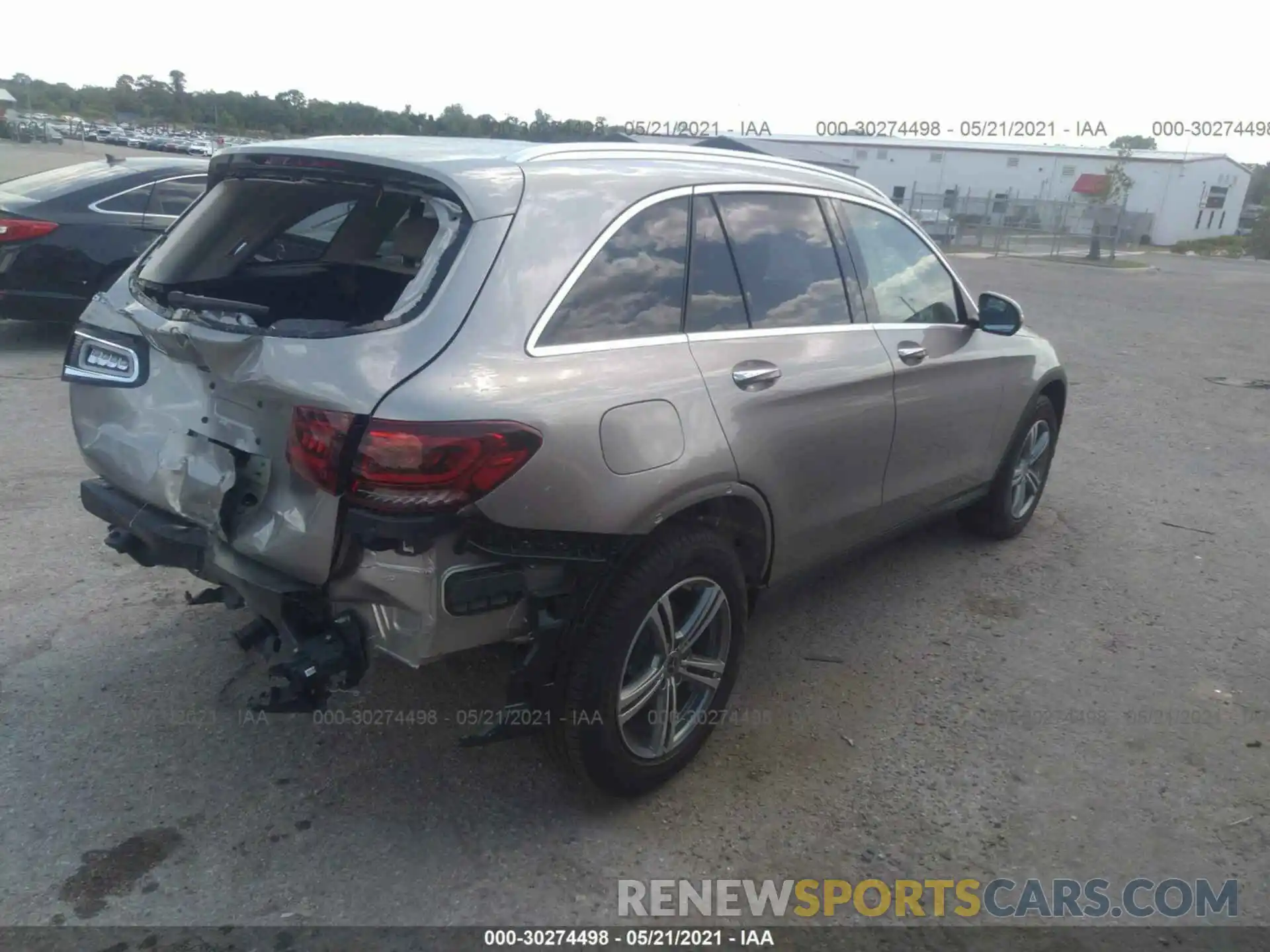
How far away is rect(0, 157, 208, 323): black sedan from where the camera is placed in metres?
7.72

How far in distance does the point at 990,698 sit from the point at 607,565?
6.17ft

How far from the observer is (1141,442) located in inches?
304

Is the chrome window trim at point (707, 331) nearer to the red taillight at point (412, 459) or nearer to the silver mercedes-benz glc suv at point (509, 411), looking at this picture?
the silver mercedes-benz glc suv at point (509, 411)

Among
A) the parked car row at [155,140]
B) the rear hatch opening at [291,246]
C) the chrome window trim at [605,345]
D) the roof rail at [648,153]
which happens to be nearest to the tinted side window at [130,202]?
the parked car row at [155,140]

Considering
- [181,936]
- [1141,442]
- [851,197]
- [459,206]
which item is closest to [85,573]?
[181,936]

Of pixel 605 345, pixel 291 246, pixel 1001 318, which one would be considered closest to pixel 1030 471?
pixel 1001 318

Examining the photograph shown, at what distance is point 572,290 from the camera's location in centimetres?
282

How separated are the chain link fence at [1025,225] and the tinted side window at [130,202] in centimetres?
2931

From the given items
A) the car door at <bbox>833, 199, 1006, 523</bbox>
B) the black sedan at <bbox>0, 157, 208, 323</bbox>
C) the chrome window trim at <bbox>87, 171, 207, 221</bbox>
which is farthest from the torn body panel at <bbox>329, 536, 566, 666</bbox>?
the chrome window trim at <bbox>87, 171, 207, 221</bbox>

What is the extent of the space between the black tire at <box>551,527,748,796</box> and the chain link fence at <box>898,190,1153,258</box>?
33.1 metres

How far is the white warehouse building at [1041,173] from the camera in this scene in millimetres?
52406

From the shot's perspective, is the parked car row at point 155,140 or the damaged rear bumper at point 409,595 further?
the parked car row at point 155,140

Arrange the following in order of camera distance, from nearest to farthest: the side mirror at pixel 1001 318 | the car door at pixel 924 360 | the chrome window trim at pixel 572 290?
1. the chrome window trim at pixel 572 290
2. the car door at pixel 924 360
3. the side mirror at pixel 1001 318

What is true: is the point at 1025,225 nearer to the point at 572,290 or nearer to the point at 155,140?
the point at 155,140
